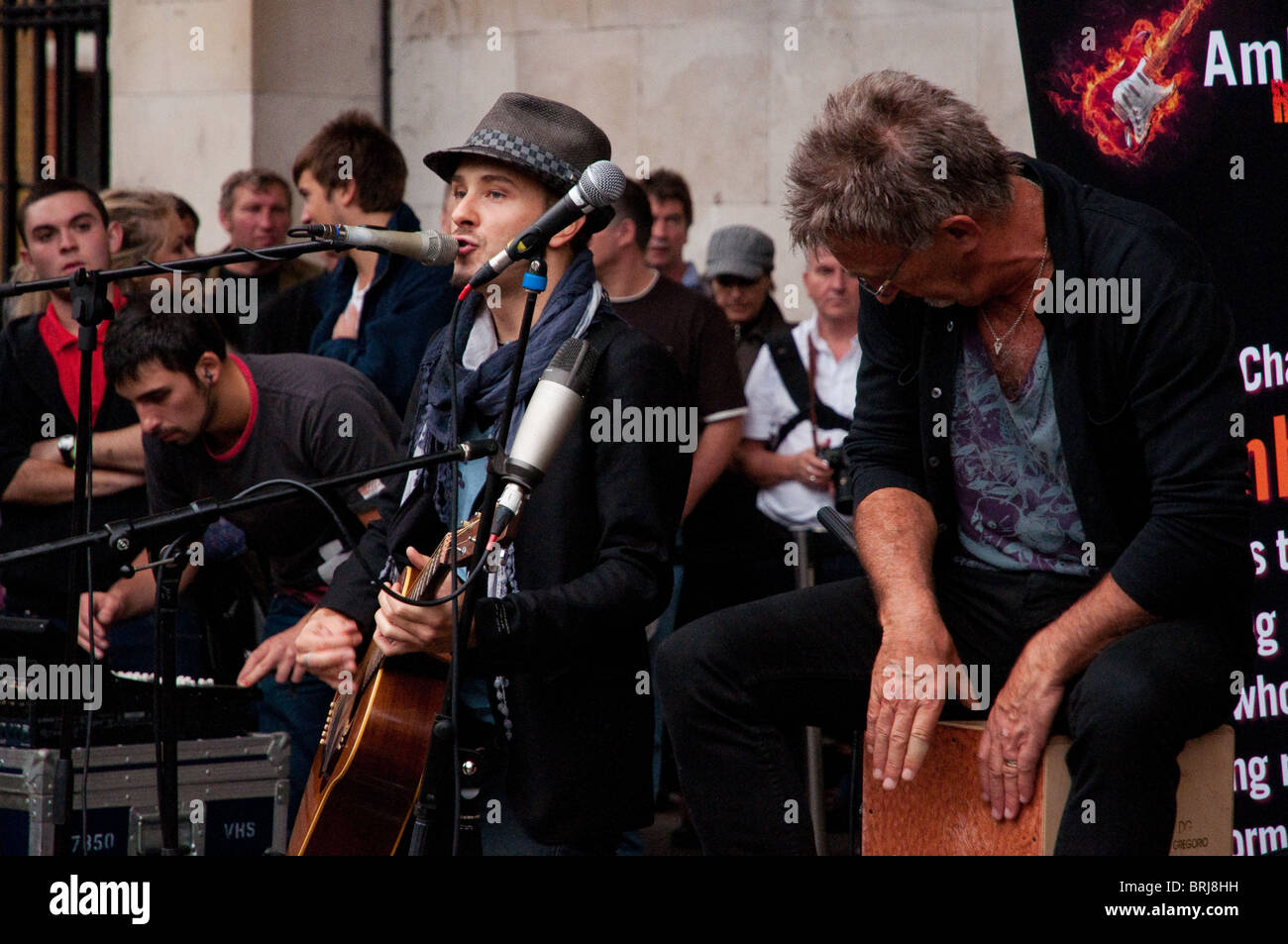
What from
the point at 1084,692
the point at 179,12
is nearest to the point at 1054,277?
the point at 1084,692

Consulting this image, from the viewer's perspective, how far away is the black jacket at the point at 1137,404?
2607mm

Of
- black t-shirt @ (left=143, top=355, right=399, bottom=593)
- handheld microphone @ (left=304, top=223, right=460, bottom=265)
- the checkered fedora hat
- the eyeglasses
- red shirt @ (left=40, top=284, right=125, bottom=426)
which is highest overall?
the checkered fedora hat

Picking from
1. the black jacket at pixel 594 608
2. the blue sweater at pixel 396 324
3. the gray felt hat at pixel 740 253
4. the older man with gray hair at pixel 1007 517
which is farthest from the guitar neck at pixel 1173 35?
the gray felt hat at pixel 740 253

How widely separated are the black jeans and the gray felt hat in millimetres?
3645

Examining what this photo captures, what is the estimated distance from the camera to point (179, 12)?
26.2 ft

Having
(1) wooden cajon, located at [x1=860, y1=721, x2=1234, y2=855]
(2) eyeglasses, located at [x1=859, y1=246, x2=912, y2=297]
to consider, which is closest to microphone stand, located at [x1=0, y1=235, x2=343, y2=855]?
(2) eyeglasses, located at [x1=859, y1=246, x2=912, y2=297]

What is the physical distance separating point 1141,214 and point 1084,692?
878mm

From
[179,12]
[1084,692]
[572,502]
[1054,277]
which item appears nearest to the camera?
[1084,692]

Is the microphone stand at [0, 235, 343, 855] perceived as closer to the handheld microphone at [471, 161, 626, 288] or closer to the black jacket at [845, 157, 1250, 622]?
the handheld microphone at [471, 161, 626, 288]

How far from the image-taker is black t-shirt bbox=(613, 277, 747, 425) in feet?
18.2

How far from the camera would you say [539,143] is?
3238 millimetres

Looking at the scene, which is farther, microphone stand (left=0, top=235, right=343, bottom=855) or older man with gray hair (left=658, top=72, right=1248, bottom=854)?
microphone stand (left=0, top=235, right=343, bottom=855)

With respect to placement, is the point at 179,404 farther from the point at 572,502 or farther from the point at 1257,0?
the point at 1257,0

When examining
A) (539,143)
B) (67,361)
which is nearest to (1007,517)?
(539,143)
